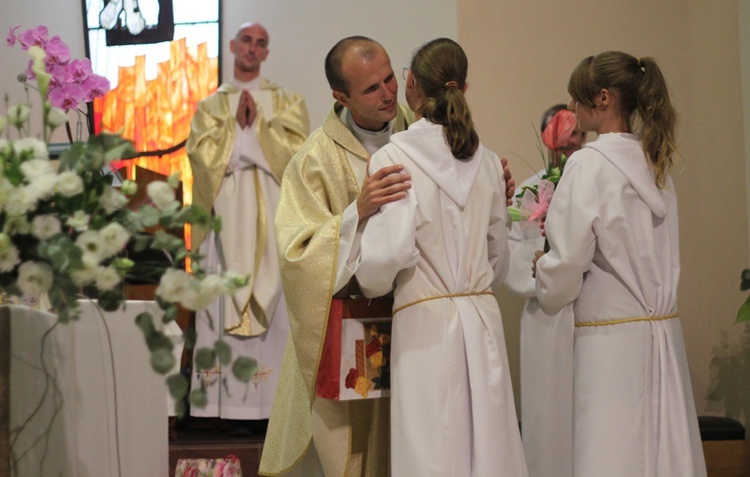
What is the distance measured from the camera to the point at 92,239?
1.62 meters

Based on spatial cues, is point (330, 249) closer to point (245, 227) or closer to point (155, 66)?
point (245, 227)

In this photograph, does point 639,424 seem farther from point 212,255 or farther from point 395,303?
point 212,255

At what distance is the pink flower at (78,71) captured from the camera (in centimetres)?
276

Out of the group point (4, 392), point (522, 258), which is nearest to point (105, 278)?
point (4, 392)

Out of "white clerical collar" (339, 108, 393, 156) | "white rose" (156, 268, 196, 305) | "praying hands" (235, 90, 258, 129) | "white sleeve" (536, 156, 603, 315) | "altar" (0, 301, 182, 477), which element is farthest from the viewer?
"praying hands" (235, 90, 258, 129)

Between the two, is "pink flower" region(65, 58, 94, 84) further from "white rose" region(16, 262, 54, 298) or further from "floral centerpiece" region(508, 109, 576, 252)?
"floral centerpiece" region(508, 109, 576, 252)

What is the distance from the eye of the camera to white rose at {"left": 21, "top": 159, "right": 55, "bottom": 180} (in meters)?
1.68

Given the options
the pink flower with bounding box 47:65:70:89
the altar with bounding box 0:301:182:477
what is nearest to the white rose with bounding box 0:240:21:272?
the altar with bounding box 0:301:182:477

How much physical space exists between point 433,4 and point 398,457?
4513 mm

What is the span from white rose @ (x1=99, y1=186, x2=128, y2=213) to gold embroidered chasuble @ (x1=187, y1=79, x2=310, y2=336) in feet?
13.1

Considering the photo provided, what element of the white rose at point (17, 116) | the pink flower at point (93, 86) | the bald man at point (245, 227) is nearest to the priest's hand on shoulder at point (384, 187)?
the pink flower at point (93, 86)

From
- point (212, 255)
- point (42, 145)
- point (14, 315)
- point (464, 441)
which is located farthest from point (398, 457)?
point (212, 255)

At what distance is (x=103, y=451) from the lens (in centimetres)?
244

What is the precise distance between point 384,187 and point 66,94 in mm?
988
